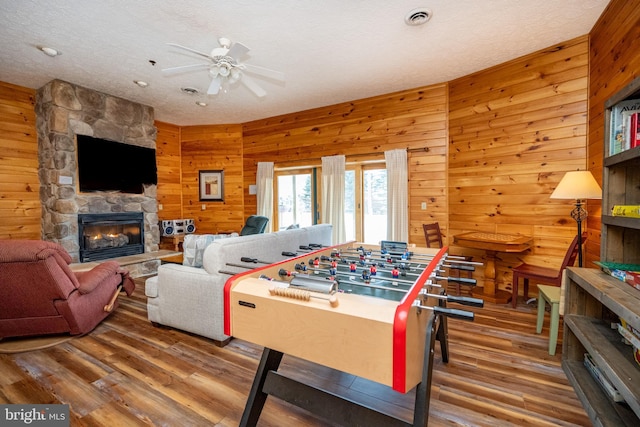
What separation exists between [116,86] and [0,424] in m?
4.31

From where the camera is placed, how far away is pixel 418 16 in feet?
8.66

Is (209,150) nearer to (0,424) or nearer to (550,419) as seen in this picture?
(0,424)

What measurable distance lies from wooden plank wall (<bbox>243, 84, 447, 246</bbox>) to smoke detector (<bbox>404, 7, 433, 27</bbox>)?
163 centimetres

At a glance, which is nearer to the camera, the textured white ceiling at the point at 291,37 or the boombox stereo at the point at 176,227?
the textured white ceiling at the point at 291,37

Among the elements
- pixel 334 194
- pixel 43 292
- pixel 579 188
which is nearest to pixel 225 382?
pixel 43 292

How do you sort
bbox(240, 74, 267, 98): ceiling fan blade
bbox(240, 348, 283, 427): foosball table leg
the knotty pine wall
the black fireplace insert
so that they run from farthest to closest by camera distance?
the black fireplace insert, bbox(240, 74, 267, 98): ceiling fan blade, the knotty pine wall, bbox(240, 348, 283, 427): foosball table leg

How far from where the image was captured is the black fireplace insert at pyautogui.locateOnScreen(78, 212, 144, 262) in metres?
4.31

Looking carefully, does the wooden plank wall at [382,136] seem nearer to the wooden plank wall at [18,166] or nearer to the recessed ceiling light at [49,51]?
the recessed ceiling light at [49,51]

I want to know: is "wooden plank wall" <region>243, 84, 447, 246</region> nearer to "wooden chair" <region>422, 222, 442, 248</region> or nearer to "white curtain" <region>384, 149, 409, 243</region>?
"white curtain" <region>384, 149, 409, 243</region>

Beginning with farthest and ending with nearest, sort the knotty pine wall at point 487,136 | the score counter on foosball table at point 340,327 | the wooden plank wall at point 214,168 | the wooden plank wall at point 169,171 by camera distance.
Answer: the wooden plank wall at point 214,168 < the wooden plank wall at point 169,171 < the knotty pine wall at point 487,136 < the score counter on foosball table at point 340,327

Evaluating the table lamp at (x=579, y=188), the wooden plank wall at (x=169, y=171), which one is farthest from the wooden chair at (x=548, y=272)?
the wooden plank wall at (x=169, y=171)

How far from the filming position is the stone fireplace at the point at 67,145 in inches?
159

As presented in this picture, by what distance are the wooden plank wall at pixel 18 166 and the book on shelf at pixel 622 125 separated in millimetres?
6700

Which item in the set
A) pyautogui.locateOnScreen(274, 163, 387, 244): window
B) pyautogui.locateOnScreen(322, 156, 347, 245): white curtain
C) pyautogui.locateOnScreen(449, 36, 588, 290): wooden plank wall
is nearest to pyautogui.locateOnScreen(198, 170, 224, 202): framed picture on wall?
pyautogui.locateOnScreen(274, 163, 387, 244): window
